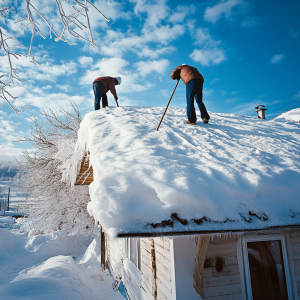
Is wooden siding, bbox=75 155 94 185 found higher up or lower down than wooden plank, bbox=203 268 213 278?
higher up

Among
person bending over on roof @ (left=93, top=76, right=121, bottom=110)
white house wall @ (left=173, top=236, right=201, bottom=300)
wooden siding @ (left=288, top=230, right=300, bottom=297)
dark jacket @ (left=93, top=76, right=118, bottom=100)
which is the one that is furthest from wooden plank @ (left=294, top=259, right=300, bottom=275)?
dark jacket @ (left=93, top=76, right=118, bottom=100)

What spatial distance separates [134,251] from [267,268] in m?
3.31

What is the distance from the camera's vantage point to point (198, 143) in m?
3.09

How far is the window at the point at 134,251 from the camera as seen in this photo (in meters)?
4.42

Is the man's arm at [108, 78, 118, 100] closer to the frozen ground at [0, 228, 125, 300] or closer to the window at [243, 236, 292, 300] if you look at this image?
the frozen ground at [0, 228, 125, 300]

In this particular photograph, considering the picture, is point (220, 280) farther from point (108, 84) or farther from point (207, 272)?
point (108, 84)

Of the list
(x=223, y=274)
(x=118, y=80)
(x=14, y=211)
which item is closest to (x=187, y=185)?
(x=223, y=274)

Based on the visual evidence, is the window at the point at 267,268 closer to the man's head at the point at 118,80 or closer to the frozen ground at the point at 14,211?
the man's head at the point at 118,80

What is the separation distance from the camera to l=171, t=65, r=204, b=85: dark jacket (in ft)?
13.9

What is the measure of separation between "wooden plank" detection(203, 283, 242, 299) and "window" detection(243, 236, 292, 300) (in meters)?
0.17

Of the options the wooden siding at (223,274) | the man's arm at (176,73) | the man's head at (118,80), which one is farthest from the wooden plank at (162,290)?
the man's head at (118,80)

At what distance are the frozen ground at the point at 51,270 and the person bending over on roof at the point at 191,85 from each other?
15.7 feet

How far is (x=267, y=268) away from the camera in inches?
101

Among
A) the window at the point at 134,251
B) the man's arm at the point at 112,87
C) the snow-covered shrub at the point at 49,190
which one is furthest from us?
the snow-covered shrub at the point at 49,190
